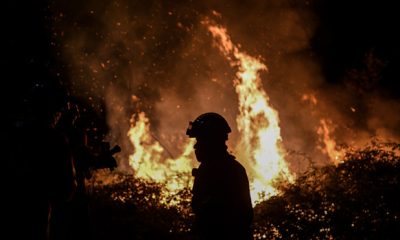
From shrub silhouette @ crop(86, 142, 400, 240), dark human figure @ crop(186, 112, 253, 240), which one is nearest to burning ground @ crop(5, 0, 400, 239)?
shrub silhouette @ crop(86, 142, 400, 240)

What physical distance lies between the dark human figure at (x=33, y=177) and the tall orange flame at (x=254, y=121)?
24.5ft

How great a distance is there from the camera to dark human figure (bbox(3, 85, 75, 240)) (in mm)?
3283

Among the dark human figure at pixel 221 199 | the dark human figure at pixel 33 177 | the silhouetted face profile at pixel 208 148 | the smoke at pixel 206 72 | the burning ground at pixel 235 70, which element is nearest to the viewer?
the dark human figure at pixel 33 177

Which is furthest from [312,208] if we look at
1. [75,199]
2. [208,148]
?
[75,199]

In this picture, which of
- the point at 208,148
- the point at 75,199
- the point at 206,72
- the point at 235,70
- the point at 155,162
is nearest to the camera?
the point at 75,199

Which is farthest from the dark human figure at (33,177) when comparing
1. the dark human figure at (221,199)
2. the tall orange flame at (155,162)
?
the tall orange flame at (155,162)

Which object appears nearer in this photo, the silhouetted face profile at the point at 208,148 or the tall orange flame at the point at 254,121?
the silhouetted face profile at the point at 208,148

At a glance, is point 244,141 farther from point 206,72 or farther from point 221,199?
point 221,199

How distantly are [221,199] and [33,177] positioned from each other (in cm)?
146

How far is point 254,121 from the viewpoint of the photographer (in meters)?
15.7

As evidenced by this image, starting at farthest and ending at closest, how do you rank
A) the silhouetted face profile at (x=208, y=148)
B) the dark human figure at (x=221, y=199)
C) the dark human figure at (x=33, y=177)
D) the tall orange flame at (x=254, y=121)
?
1. the tall orange flame at (x=254, y=121)
2. the silhouetted face profile at (x=208, y=148)
3. the dark human figure at (x=221, y=199)
4. the dark human figure at (x=33, y=177)

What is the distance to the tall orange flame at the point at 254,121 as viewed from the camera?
42.4 feet

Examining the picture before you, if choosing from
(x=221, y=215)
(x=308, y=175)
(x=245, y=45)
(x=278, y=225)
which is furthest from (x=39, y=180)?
(x=245, y=45)

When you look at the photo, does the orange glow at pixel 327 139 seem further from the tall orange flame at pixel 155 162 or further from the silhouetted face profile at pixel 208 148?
the silhouetted face profile at pixel 208 148
